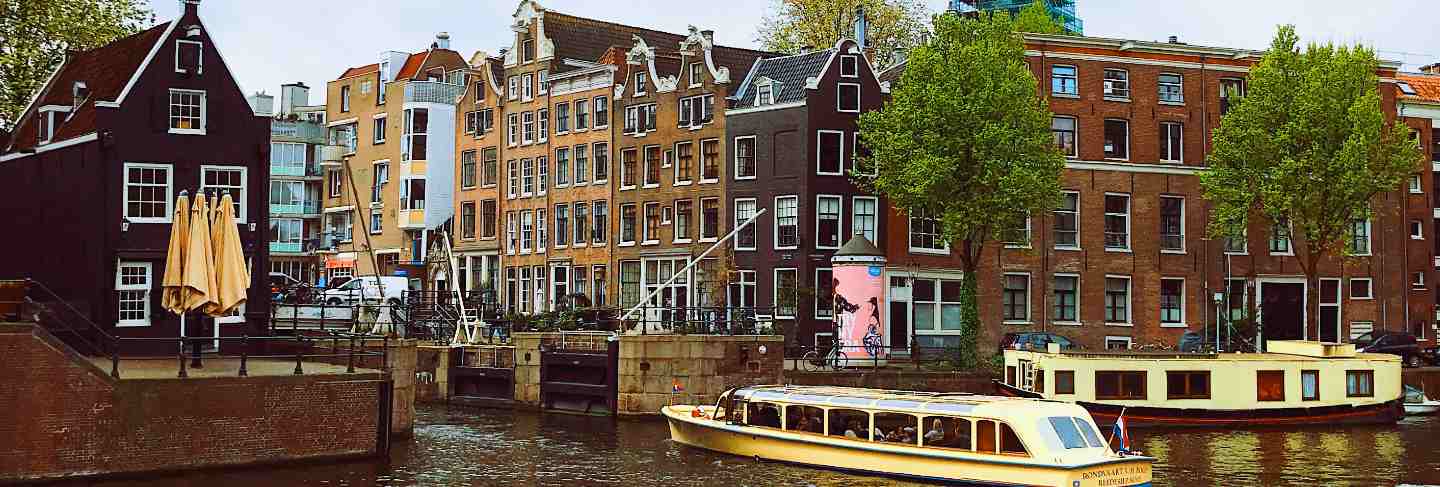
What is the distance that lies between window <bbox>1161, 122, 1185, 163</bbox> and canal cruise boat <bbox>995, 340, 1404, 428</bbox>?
517 inches

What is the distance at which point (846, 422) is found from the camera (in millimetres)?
36312

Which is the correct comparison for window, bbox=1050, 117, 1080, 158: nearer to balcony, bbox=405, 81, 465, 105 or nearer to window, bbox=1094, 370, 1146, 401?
window, bbox=1094, 370, 1146, 401

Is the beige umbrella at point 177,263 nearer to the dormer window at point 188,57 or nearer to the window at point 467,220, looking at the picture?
the dormer window at point 188,57

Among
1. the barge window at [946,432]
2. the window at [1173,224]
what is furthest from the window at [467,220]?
the barge window at [946,432]

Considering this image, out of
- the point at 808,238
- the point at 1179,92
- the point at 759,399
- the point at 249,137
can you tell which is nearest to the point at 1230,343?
the point at 1179,92

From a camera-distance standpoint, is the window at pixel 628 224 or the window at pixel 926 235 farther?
the window at pixel 628 224

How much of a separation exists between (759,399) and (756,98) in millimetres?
22708

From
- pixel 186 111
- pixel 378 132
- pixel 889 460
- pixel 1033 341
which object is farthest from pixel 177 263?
pixel 378 132

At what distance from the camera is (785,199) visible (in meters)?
57.6

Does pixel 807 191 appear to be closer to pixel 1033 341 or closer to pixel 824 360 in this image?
pixel 824 360

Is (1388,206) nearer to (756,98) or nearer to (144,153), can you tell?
(756,98)

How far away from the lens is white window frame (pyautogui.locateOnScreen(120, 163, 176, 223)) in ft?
132

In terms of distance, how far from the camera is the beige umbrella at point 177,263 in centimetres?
3406

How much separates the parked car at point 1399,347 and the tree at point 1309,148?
264 cm
